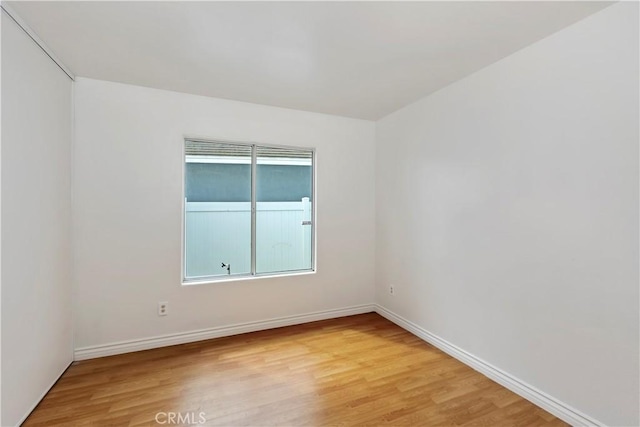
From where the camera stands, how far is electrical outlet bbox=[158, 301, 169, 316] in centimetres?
269

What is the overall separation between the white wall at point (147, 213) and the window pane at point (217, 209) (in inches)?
6.6

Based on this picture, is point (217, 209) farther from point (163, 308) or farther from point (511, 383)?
point (511, 383)

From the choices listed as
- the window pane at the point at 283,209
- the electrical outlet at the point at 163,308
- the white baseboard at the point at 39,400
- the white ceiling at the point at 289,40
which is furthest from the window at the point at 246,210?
the white baseboard at the point at 39,400

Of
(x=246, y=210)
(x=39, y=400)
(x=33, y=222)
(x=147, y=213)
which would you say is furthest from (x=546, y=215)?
(x=39, y=400)

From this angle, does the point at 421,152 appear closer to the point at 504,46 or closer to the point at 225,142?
the point at 504,46

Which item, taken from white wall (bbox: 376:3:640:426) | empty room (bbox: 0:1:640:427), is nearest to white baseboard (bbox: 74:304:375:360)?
empty room (bbox: 0:1:640:427)

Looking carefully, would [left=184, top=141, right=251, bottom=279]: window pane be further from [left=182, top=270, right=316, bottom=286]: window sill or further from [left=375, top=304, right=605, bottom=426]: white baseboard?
[left=375, top=304, right=605, bottom=426]: white baseboard

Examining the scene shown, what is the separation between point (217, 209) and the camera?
3.03m

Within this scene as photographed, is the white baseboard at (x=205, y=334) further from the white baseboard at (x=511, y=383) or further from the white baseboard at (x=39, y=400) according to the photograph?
the white baseboard at (x=511, y=383)

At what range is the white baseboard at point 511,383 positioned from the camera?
1725mm

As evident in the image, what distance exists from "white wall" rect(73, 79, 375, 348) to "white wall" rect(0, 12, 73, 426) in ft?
0.51

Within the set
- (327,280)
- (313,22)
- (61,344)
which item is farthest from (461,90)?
(61,344)

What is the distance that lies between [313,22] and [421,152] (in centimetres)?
172

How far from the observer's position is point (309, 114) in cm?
331
